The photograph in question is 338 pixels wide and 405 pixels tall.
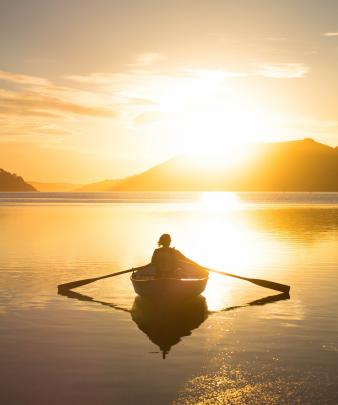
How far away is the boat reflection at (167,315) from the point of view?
20.4 meters

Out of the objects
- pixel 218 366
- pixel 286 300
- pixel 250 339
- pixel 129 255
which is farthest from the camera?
pixel 129 255

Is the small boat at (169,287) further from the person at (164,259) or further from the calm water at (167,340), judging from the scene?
the calm water at (167,340)

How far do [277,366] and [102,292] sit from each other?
14.3 metres

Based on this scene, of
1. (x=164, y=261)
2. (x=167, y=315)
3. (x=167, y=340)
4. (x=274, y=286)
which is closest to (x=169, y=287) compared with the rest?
(x=167, y=315)

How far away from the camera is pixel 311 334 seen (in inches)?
810

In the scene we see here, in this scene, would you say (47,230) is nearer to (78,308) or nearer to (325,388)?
(78,308)

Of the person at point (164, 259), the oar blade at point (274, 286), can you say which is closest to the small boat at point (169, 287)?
the person at point (164, 259)

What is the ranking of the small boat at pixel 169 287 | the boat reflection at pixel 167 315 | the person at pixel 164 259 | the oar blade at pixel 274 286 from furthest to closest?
1. the oar blade at pixel 274 286
2. the person at pixel 164 259
3. the small boat at pixel 169 287
4. the boat reflection at pixel 167 315

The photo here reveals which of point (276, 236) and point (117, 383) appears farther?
point (276, 236)

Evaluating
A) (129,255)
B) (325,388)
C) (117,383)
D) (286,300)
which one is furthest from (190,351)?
(129,255)

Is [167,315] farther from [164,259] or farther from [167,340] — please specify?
[167,340]

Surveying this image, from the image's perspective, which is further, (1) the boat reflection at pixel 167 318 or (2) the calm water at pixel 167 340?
(1) the boat reflection at pixel 167 318

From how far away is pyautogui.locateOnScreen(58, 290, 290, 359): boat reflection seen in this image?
20375mm

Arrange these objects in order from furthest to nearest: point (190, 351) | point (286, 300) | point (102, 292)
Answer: point (102, 292) → point (286, 300) → point (190, 351)
